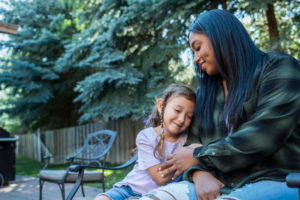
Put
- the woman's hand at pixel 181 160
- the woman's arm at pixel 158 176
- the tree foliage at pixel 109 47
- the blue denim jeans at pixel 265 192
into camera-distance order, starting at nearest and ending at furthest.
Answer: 1. the blue denim jeans at pixel 265 192
2. the woman's hand at pixel 181 160
3. the woman's arm at pixel 158 176
4. the tree foliage at pixel 109 47

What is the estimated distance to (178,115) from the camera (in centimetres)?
194

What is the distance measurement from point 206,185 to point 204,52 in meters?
0.57

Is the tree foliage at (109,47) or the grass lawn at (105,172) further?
the tree foliage at (109,47)

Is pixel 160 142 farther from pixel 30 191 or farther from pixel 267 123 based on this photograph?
pixel 30 191

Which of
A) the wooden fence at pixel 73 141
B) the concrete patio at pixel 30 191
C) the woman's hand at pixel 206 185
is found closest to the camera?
the woman's hand at pixel 206 185

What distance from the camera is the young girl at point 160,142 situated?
194cm

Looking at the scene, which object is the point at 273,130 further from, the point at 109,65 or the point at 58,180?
the point at 109,65

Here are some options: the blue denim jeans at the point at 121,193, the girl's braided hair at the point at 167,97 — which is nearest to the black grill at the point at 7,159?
the blue denim jeans at the point at 121,193

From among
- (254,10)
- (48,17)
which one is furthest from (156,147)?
(48,17)

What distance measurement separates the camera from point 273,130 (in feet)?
4.50

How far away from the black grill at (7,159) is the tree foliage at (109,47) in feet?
7.59

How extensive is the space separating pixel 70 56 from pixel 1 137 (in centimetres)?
350

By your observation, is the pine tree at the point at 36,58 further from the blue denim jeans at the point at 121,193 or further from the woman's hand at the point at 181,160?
the woman's hand at the point at 181,160

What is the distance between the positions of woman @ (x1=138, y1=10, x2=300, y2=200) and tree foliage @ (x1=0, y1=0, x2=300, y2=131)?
4.76 metres
